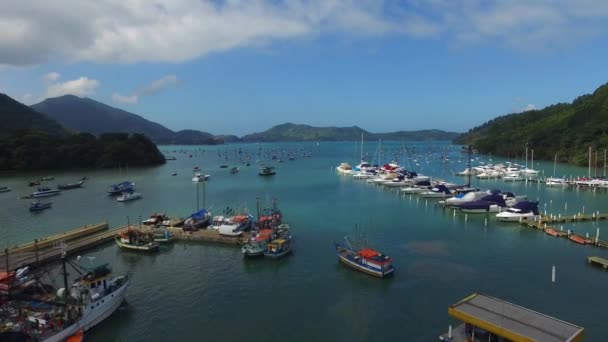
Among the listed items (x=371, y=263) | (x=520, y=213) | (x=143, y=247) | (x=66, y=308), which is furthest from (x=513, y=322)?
(x=520, y=213)

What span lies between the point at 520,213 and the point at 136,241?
38.4 metres

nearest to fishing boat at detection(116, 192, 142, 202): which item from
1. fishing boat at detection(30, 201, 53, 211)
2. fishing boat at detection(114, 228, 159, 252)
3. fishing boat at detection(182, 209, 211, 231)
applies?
fishing boat at detection(30, 201, 53, 211)

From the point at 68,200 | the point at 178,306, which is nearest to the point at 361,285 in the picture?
the point at 178,306

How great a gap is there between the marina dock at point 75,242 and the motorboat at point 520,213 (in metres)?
27.6

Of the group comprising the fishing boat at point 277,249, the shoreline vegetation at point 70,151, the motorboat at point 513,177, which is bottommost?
the fishing boat at point 277,249

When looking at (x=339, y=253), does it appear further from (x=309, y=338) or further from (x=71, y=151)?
(x=71, y=151)

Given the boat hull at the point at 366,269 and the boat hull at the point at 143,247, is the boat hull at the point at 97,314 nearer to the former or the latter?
the boat hull at the point at 143,247

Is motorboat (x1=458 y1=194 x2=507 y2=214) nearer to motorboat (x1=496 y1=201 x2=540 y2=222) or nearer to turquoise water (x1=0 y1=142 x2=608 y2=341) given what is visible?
turquoise water (x1=0 y1=142 x2=608 y2=341)

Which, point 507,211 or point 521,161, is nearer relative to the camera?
point 507,211

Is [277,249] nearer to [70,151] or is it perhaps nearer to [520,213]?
[520,213]

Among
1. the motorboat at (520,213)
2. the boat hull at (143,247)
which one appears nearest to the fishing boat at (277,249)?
the boat hull at (143,247)

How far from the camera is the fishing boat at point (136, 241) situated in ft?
109

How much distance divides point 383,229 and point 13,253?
3178 cm

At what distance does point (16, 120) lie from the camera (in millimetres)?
151625
